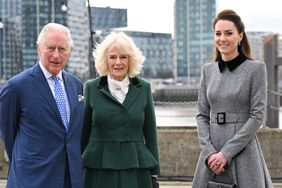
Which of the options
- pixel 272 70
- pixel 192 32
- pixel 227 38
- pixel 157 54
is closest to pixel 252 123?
pixel 227 38

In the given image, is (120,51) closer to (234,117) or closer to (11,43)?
(234,117)

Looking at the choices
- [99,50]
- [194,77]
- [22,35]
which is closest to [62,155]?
[99,50]

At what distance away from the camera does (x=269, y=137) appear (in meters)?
6.84

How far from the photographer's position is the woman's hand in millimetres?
3242

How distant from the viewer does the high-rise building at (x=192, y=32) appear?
10775 cm

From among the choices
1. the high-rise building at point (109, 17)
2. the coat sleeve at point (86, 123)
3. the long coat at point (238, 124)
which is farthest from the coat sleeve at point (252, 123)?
the high-rise building at point (109, 17)

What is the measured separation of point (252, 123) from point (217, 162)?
11.4 inches

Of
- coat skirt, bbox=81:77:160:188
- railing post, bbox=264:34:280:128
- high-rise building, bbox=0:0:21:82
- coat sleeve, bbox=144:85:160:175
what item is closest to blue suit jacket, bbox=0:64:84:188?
coat skirt, bbox=81:77:160:188

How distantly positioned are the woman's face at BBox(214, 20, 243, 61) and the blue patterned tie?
0.94 m

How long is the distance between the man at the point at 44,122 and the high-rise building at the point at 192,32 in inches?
4045

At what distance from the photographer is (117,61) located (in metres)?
3.59

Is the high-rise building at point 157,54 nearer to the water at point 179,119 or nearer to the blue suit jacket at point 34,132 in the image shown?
the water at point 179,119

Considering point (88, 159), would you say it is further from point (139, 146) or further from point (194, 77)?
point (194, 77)

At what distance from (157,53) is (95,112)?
102791 mm
